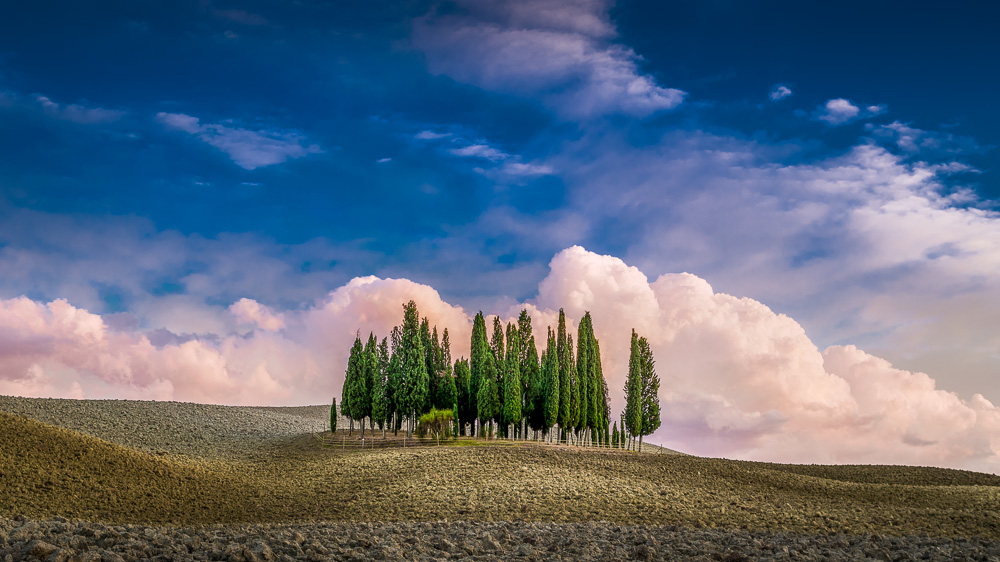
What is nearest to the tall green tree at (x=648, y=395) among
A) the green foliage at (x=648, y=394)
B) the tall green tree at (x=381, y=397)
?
the green foliage at (x=648, y=394)

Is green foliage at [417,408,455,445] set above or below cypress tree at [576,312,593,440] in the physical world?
below

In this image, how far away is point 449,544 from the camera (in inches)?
404

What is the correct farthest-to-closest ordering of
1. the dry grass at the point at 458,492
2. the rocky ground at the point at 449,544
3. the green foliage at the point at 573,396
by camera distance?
the green foliage at the point at 573,396, the dry grass at the point at 458,492, the rocky ground at the point at 449,544

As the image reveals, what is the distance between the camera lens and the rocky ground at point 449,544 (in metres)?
8.80

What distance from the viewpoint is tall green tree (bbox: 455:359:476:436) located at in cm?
3938

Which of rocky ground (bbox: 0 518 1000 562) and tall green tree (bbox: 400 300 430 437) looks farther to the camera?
tall green tree (bbox: 400 300 430 437)

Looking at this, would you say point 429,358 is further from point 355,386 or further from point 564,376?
point 564,376

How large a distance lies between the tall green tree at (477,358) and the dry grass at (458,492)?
13131 millimetres

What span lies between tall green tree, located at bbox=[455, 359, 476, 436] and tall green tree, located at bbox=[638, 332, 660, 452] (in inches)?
418

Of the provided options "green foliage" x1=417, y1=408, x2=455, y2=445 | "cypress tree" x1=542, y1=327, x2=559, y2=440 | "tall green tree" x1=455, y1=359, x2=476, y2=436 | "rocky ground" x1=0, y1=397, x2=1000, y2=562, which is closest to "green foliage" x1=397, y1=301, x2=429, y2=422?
"green foliage" x1=417, y1=408, x2=455, y2=445

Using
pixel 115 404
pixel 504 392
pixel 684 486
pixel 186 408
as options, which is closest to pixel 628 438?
pixel 504 392

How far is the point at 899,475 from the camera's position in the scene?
93.9 feet

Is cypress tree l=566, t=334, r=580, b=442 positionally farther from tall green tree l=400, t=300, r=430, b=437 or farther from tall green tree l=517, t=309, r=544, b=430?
tall green tree l=400, t=300, r=430, b=437

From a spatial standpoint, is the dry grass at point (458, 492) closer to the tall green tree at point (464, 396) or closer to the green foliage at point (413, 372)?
the green foliage at point (413, 372)
